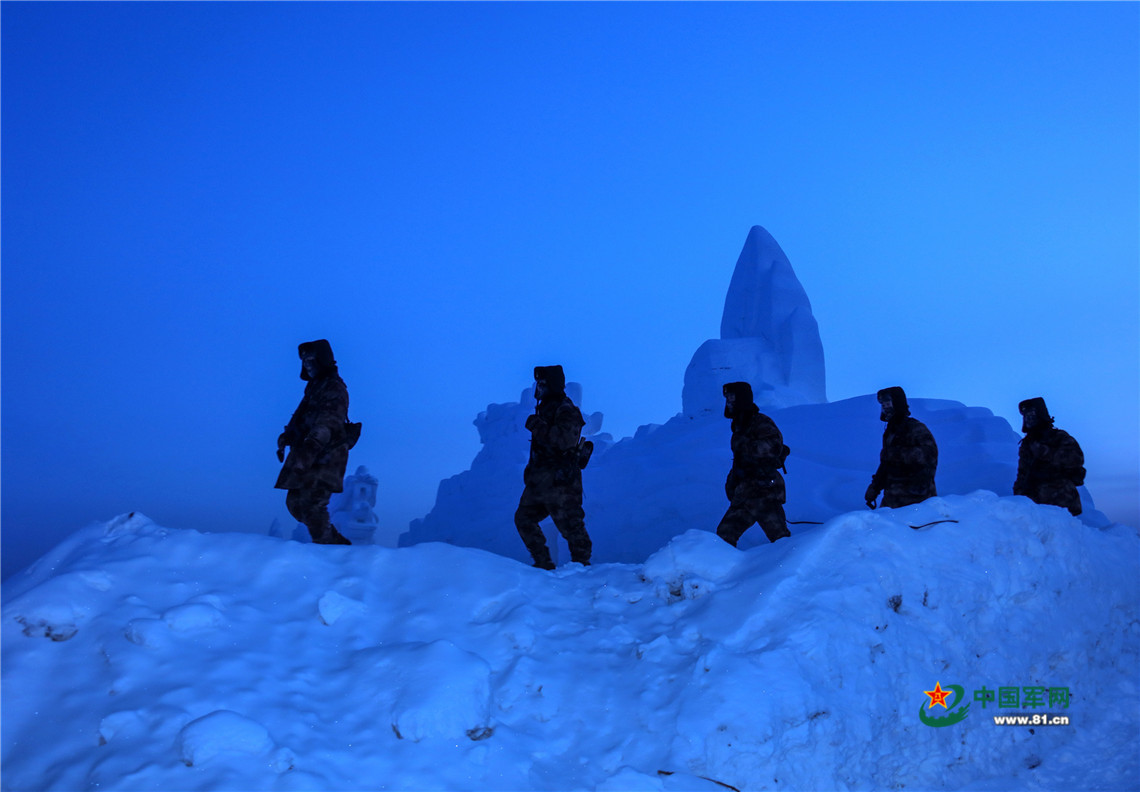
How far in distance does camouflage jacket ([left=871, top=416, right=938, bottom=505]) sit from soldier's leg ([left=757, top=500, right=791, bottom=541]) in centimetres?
213

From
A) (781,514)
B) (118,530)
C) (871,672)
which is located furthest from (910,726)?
(118,530)

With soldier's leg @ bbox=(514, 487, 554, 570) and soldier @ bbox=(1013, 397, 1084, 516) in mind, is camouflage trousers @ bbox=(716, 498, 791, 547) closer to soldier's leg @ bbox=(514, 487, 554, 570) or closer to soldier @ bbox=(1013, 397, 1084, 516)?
soldier's leg @ bbox=(514, 487, 554, 570)

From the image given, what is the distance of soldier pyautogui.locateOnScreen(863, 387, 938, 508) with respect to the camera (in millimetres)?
7590

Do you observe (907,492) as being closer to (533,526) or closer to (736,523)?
(736,523)

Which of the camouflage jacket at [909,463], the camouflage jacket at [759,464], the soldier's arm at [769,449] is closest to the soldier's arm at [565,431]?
the camouflage jacket at [759,464]

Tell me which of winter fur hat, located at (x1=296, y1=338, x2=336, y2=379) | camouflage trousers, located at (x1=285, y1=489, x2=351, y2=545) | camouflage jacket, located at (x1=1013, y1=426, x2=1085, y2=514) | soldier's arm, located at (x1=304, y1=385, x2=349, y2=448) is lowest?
camouflage jacket, located at (x1=1013, y1=426, x2=1085, y2=514)

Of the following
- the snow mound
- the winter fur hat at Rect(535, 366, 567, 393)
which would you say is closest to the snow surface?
the snow mound

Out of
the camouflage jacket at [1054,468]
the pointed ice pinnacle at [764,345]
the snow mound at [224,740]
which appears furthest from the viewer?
the pointed ice pinnacle at [764,345]

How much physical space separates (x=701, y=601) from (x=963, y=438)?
41.5 ft

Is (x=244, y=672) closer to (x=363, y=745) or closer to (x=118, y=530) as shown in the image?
(x=363, y=745)

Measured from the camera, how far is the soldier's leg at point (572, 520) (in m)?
6.27

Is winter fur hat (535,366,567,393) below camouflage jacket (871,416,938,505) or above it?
above

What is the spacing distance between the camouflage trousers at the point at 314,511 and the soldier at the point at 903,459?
5.64 metres

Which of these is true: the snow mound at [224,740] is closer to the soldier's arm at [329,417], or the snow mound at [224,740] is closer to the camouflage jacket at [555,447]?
the soldier's arm at [329,417]
